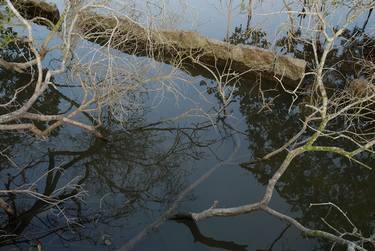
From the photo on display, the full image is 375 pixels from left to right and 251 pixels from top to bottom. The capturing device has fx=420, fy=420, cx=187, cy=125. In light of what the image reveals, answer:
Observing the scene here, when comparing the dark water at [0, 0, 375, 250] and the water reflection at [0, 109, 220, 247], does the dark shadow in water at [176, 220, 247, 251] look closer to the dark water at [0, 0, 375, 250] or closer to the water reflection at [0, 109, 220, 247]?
the dark water at [0, 0, 375, 250]

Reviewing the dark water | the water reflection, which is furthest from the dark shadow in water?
the water reflection

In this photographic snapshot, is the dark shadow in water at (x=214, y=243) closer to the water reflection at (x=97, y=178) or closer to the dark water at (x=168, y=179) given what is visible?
the dark water at (x=168, y=179)

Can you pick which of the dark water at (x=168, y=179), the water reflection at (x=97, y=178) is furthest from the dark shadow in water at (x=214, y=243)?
the water reflection at (x=97, y=178)

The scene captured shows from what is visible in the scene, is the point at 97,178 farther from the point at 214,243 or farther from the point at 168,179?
the point at 214,243

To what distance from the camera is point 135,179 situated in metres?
7.64

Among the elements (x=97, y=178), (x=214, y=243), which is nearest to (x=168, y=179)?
(x=97, y=178)

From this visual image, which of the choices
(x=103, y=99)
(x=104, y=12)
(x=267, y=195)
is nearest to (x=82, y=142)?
(x=103, y=99)

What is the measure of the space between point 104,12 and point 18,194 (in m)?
3.83

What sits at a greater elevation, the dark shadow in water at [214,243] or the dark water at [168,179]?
the dark water at [168,179]

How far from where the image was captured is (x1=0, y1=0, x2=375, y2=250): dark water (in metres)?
6.38

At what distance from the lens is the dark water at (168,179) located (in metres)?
6.38

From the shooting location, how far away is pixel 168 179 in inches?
305

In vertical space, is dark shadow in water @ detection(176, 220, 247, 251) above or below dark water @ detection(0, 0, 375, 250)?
below

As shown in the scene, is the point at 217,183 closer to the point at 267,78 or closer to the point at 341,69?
the point at 267,78
